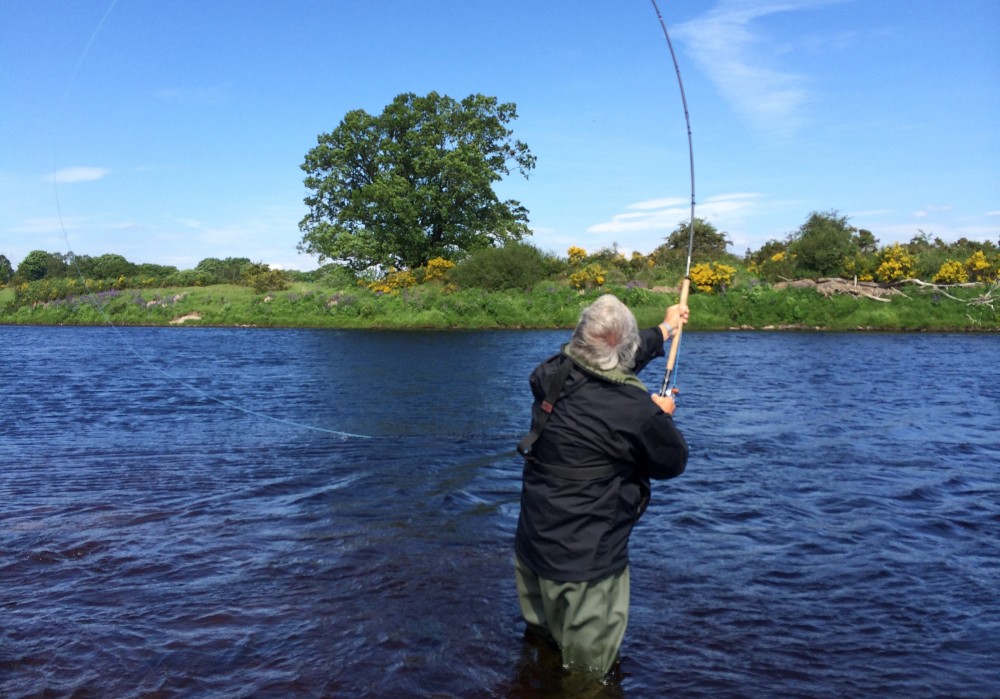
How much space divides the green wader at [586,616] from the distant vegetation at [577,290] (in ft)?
108

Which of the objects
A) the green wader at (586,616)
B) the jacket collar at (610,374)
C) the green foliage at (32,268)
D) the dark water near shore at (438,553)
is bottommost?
the dark water near shore at (438,553)

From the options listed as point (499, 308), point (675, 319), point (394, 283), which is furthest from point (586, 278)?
→ point (675, 319)

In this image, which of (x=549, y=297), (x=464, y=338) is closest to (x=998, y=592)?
(x=464, y=338)

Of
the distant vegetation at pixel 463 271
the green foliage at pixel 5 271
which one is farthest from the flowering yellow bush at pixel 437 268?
the green foliage at pixel 5 271

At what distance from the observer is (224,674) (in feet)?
15.5

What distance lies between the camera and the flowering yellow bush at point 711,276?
41.7 metres

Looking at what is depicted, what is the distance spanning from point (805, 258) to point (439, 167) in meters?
A: 21.7

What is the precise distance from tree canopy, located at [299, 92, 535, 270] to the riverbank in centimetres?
431

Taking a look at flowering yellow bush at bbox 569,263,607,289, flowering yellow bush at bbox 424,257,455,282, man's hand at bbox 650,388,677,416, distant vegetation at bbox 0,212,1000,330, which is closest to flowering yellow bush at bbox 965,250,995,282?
distant vegetation at bbox 0,212,1000,330

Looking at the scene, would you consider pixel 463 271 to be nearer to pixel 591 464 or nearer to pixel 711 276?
pixel 711 276

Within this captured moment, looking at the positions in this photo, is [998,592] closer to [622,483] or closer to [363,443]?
[622,483]

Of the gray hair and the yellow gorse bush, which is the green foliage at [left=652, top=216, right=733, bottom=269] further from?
the gray hair

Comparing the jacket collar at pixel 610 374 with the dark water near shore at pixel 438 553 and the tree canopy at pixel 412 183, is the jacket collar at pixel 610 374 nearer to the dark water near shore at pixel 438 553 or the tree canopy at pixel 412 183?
the dark water near shore at pixel 438 553

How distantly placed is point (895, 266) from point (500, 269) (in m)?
20.2
